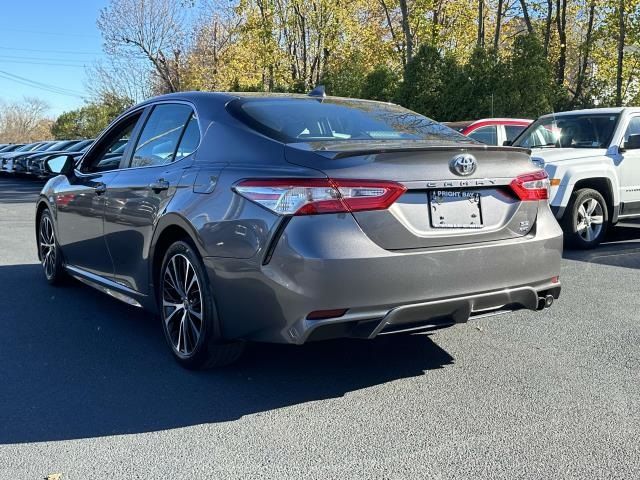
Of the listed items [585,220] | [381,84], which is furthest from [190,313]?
[381,84]

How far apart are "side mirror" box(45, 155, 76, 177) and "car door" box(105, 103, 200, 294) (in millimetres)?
1291

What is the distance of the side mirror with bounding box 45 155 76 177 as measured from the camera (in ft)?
20.0

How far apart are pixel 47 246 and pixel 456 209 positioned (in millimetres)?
4645

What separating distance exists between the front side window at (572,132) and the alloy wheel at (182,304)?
248 inches

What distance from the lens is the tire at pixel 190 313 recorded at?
387 cm

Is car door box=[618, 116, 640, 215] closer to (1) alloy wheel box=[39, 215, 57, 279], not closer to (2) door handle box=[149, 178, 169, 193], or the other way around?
(2) door handle box=[149, 178, 169, 193]

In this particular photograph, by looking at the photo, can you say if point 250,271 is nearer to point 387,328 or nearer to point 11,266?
point 387,328

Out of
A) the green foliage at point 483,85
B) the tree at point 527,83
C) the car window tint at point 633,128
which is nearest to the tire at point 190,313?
the car window tint at point 633,128

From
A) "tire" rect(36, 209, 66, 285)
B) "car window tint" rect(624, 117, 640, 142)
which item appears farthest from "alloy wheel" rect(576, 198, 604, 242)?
"tire" rect(36, 209, 66, 285)

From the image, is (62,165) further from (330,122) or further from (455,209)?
(455,209)

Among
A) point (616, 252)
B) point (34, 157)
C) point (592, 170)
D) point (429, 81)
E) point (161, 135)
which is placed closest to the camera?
point (161, 135)

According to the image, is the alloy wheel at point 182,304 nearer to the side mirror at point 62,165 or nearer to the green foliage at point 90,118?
the side mirror at point 62,165

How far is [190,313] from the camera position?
412 centimetres

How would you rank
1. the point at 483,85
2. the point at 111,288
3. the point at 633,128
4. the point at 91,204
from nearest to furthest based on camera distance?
the point at 111,288, the point at 91,204, the point at 633,128, the point at 483,85
